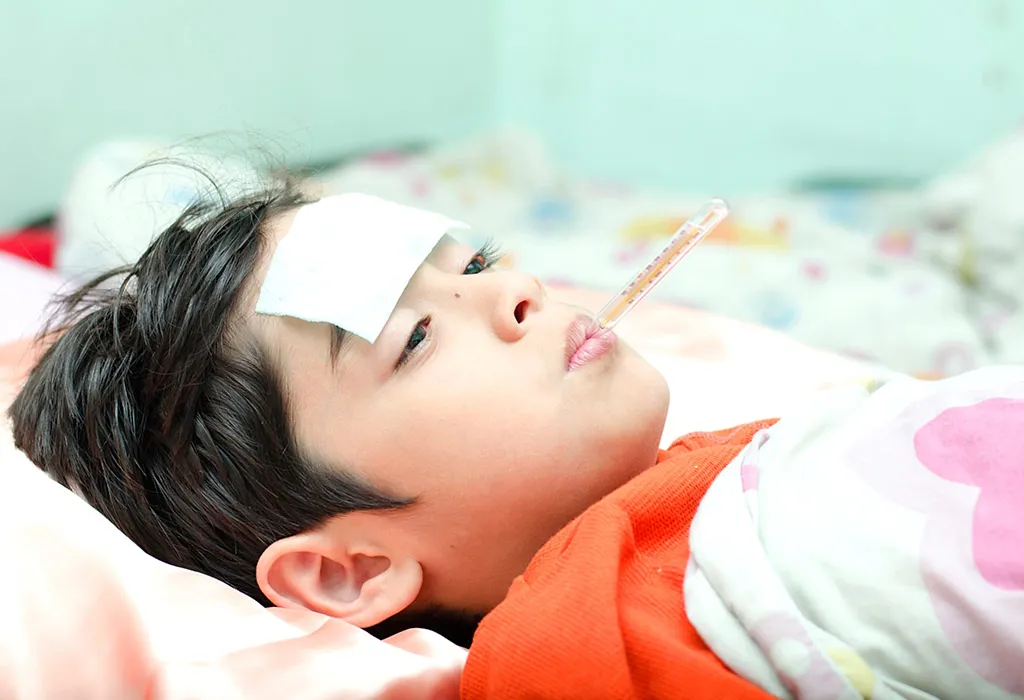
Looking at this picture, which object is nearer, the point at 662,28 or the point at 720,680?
the point at 720,680

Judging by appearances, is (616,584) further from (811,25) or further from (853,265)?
(811,25)

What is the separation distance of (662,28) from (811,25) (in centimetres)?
36

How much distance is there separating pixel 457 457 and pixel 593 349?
0.47 ft

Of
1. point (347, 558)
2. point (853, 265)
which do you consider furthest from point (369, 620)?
point (853, 265)

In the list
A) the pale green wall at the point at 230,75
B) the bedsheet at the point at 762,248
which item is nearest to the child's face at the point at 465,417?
the bedsheet at the point at 762,248

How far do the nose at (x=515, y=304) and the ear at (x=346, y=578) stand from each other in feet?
0.66

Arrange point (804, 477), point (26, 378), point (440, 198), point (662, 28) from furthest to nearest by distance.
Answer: point (662, 28) → point (440, 198) → point (26, 378) → point (804, 477)

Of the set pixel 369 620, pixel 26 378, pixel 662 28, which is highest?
pixel 662 28

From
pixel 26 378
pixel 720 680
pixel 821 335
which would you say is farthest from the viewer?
pixel 821 335

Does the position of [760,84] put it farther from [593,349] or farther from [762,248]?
[593,349]

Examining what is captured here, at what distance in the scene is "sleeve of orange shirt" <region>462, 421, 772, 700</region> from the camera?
648 mm

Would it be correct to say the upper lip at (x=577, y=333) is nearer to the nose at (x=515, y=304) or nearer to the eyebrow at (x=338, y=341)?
the nose at (x=515, y=304)

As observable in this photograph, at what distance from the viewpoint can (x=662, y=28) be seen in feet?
8.03

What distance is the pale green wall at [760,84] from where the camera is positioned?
222cm
